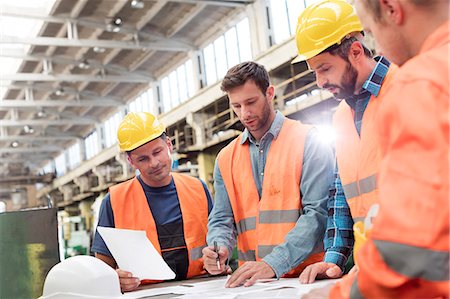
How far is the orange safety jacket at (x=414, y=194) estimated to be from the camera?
2.91ft

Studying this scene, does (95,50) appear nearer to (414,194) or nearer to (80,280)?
(80,280)

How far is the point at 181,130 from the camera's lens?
67.5 ft

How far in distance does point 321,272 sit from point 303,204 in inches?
19.8

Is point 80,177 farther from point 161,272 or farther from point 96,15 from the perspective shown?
point 161,272

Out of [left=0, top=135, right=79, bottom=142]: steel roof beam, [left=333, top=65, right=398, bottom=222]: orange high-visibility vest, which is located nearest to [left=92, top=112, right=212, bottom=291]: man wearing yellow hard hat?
[left=333, top=65, right=398, bottom=222]: orange high-visibility vest

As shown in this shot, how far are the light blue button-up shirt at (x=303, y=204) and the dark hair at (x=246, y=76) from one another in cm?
23

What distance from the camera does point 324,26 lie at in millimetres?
2277

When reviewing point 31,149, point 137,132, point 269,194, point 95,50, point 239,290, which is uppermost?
point 95,50

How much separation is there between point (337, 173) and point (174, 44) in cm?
1617

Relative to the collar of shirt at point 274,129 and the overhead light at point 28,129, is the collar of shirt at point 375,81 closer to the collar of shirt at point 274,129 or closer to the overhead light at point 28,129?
the collar of shirt at point 274,129

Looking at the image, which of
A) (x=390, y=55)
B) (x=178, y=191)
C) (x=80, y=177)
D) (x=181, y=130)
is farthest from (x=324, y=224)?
(x=80, y=177)

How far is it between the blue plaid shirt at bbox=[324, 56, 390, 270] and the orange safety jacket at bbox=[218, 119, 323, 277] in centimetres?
34

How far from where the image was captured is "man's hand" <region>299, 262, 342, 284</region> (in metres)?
2.23

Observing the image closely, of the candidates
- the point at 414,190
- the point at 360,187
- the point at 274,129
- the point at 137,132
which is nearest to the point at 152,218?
the point at 137,132
